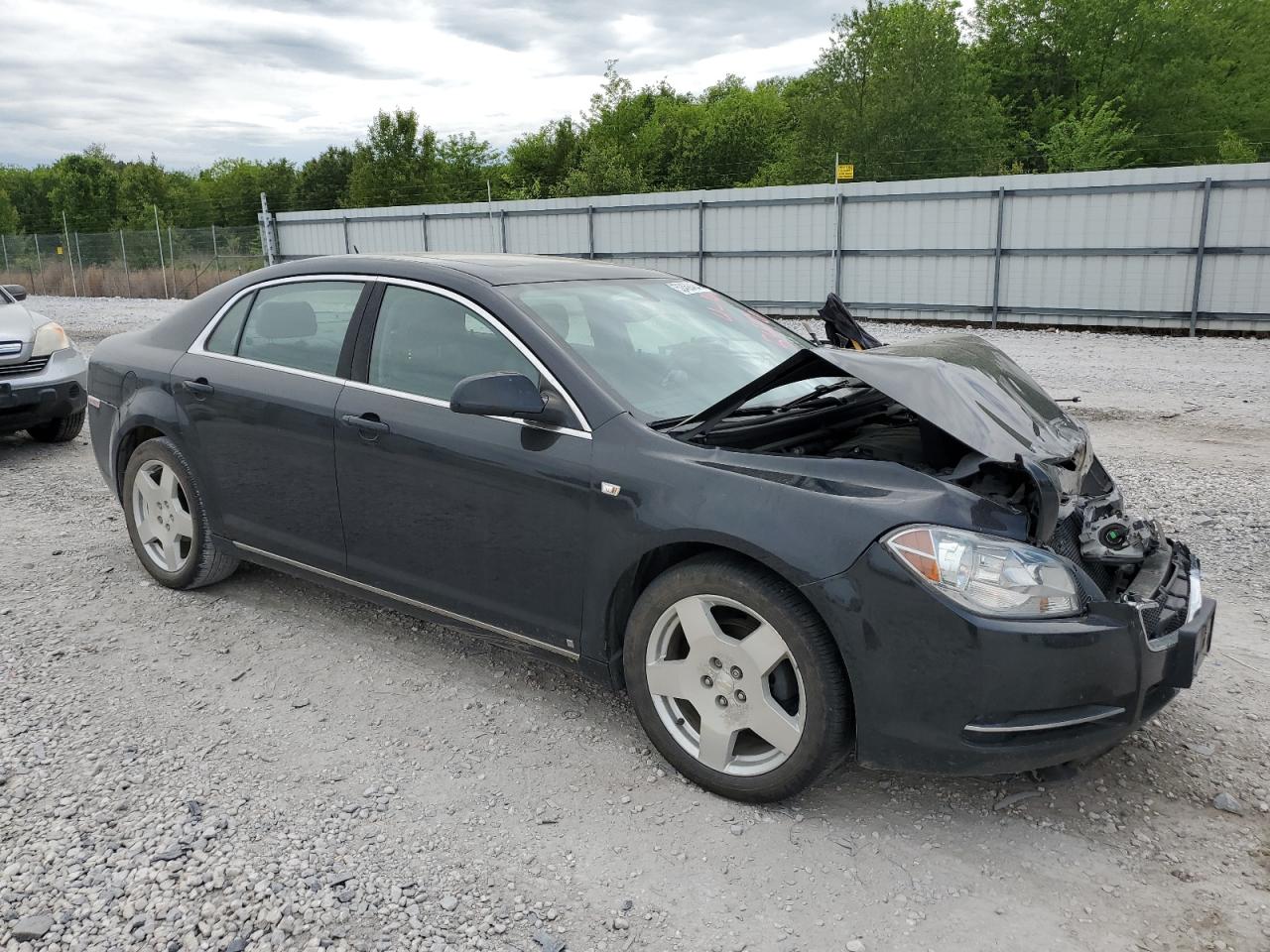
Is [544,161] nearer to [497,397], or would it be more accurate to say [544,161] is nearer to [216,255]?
[216,255]

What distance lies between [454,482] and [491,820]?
3.74ft

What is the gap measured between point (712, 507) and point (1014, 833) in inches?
50.2

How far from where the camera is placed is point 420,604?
11.9 ft

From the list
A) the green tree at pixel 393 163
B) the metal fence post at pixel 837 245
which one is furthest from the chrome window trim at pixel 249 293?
the green tree at pixel 393 163

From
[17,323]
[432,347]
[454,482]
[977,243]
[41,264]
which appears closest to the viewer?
[454,482]

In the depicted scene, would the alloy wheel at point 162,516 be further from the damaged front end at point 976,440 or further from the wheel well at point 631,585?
the damaged front end at point 976,440

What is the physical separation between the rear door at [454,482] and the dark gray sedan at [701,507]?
0.4 inches

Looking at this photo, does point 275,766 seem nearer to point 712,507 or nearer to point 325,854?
point 325,854

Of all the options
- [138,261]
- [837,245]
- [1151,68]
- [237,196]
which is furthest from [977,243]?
[237,196]

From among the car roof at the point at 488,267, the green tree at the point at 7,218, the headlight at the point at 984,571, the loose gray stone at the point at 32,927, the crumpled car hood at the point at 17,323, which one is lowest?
the loose gray stone at the point at 32,927

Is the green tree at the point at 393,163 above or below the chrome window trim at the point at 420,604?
above

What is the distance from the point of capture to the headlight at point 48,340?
7766 millimetres

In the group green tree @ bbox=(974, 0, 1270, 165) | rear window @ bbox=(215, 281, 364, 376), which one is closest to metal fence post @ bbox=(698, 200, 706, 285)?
rear window @ bbox=(215, 281, 364, 376)

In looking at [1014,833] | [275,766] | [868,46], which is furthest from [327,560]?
[868,46]
